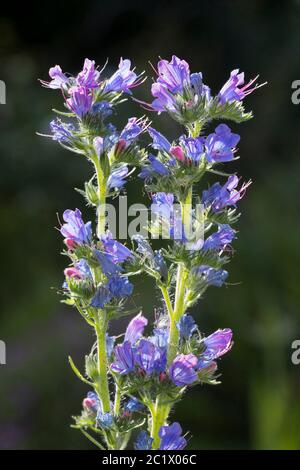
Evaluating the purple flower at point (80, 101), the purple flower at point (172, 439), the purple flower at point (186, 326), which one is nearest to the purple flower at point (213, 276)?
the purple flower at point (186, 326)

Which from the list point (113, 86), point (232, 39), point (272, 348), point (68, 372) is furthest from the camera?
point (232, 39)

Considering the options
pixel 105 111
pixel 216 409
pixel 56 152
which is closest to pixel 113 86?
pixel 105 111

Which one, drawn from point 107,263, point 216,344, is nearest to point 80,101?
point 107,263

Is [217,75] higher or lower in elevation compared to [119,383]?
higher

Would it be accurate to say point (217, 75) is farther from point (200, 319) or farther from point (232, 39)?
point (200, 319)

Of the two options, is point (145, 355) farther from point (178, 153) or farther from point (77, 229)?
point (178, 153)

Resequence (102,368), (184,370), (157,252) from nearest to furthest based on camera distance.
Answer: (184,370) → (102,368) → (157,252)

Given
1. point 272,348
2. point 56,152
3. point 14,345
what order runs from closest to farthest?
point 272,348 < point 14,345 < point 56,152
